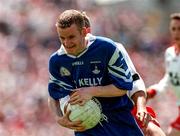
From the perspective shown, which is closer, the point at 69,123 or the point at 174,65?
the point at 69,123

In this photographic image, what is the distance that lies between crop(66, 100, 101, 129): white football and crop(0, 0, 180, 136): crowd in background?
553 centimetres

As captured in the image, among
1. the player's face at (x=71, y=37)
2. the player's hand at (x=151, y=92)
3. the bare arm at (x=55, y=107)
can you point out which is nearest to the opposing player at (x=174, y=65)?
the player's hand at (x=151, y=92)

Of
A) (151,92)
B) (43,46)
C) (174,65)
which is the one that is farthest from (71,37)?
(43,46)

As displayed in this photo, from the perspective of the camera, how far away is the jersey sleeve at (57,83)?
21.3 ft

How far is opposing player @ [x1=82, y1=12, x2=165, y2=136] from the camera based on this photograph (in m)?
6.39

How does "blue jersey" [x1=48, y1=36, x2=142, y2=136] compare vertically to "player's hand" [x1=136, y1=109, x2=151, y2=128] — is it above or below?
above

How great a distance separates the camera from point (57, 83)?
21.5 ft

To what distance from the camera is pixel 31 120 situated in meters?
12.8

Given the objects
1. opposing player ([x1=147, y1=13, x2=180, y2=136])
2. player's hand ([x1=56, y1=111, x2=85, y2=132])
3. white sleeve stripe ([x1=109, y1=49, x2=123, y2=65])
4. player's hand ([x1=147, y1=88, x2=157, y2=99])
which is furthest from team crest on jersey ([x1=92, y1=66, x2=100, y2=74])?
opposing player ([x1=147, y1=13, x2=180, y2=136])

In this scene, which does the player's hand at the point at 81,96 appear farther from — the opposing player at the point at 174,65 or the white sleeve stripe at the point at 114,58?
the opposing player at the point at 174,65

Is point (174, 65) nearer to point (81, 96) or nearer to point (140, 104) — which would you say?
point (140, 104)

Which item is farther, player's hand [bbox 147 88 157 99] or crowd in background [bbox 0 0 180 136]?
crowd in background [bbox 0 0 180 136]

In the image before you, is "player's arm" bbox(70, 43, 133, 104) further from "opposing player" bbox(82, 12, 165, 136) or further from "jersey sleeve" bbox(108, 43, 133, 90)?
"opposing player" bbox(82, 12, 165, 136)

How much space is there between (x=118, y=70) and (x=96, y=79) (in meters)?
0.19
